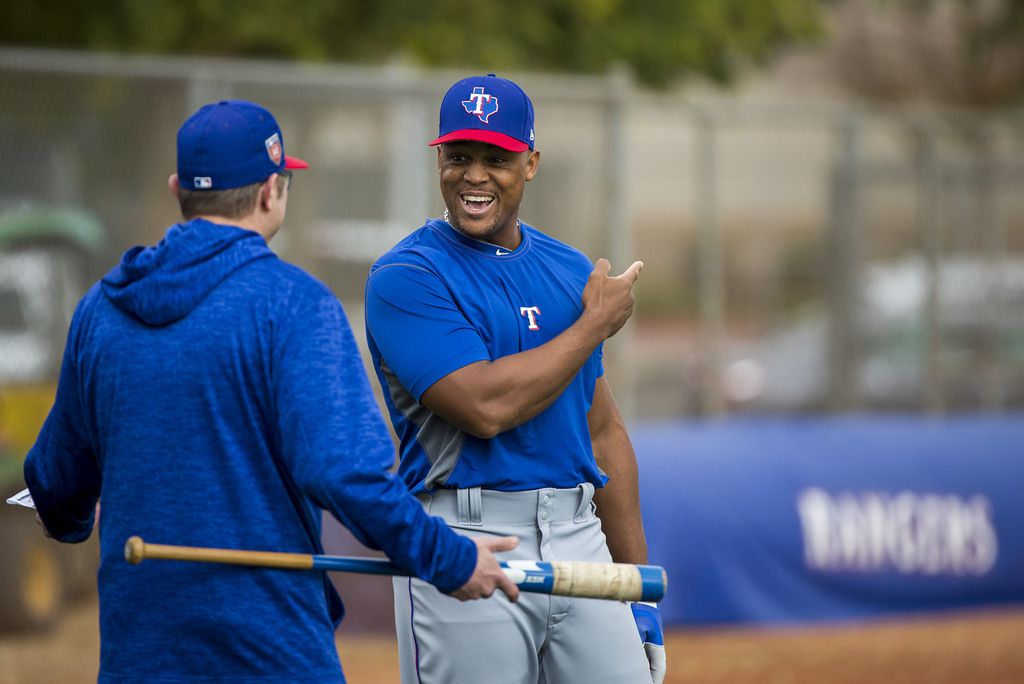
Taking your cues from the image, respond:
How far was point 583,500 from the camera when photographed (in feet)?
12.6

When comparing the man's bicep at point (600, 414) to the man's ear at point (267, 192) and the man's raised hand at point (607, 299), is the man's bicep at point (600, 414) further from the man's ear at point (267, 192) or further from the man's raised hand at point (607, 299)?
the man's ear at point (267, 192)

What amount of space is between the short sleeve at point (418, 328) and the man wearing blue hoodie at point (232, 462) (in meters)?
0.44

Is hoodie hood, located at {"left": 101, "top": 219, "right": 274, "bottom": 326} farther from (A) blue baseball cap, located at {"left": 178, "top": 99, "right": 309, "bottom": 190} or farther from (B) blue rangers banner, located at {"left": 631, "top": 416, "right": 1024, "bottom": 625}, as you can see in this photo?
(B) blue rangers banner, located at {"left": 631, "top": 416, "right": 1024, "bottom": 625}

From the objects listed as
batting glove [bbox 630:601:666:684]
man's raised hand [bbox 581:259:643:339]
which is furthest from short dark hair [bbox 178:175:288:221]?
batting glove [bbox 630:601:666:684]

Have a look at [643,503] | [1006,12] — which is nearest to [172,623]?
[643,503]

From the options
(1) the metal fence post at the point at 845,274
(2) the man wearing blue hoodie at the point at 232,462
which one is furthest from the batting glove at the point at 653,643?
(1) the metal fence post at the point at 845,274

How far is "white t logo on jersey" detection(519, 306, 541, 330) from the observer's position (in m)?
3.81

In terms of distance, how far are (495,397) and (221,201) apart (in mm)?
774

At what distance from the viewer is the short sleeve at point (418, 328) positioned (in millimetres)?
3625

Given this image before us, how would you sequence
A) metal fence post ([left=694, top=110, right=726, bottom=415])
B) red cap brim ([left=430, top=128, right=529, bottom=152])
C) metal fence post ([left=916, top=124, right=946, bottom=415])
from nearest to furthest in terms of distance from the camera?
red cap brim ([left=430, top=128, right=529, bottom=152]), metal fence post ([left=694, top=110, right=726, bottom=415]), metal fence post ([left=916, top=124, right=946, bottom=415])

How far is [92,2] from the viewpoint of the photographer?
33.8 ft

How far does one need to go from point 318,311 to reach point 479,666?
3.28 ft

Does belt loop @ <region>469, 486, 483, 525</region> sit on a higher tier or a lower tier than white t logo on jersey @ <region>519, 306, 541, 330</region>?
lower

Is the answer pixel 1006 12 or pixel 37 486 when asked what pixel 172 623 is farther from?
pixel 1006 12
